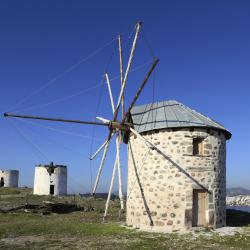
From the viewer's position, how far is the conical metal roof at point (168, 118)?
62.7 ft

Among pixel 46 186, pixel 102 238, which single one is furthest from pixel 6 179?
pixel 102 238

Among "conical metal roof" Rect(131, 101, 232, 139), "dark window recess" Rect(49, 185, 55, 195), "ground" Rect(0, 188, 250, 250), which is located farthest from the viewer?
"dark window recess" Rect(49, 185, 55, 195)

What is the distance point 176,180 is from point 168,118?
10.4 feet

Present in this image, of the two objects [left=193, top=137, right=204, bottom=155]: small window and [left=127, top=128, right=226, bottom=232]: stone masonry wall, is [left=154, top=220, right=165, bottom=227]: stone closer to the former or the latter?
[left=127, top=128, right=226, bottom=232]: stone masonry wall

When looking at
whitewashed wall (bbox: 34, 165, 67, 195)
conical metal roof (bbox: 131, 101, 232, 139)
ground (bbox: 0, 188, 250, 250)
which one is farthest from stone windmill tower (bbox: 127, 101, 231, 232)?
whitewashed wall (bbox: 34, 165, 67, 195)

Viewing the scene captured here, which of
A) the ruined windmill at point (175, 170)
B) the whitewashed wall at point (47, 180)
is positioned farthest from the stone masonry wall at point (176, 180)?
the whitewashed wall at point (47, 180)

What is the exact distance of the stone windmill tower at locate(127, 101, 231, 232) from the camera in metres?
18.5

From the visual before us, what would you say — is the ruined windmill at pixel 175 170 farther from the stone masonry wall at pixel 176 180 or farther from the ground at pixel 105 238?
the ground at pixel 105 238

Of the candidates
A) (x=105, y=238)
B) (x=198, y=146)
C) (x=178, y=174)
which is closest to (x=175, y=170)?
(x=178, y=174)

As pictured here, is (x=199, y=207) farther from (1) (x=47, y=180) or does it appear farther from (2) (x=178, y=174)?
(1) (x=47, y=180)

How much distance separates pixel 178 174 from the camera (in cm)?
1862

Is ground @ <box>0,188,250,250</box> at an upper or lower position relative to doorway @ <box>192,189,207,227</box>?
lower

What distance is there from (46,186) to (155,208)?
2810 centimetres

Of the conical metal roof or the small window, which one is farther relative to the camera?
the small window
